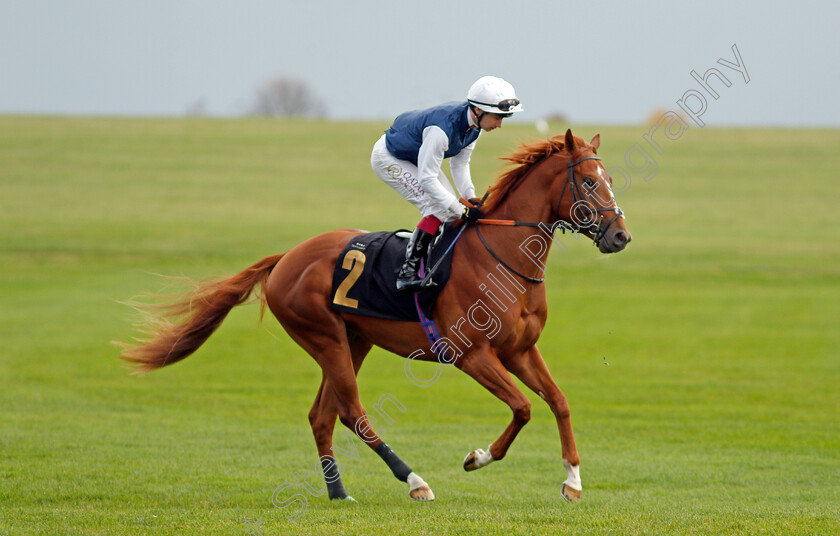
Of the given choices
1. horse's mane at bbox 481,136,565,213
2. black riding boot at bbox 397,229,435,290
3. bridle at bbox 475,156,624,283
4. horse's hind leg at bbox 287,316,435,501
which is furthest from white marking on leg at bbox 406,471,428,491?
horse's mane at bbox 481,136,565,213

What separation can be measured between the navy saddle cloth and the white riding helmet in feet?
3.04

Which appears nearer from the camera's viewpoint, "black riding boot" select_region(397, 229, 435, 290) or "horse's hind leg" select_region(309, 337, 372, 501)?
"black riding boot" select_region(397, 229, 435, 290)

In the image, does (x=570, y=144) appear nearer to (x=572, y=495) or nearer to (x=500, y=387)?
(x=500, y=387)

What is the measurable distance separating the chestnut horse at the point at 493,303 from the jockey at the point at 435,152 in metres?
0.27

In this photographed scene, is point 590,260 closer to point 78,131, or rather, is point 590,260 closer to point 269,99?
point 78,131

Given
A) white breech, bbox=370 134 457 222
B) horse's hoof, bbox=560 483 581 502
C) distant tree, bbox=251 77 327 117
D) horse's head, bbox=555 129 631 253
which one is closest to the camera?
horse's head, bbox=555 129 631 253

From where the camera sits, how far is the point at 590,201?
242 inches

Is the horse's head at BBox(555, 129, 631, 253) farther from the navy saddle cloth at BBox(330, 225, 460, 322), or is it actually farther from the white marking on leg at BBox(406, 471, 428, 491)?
the white marking on leg at BBox(406, 471, 428, 491)

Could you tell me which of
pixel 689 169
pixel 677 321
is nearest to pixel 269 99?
pixel 689 169

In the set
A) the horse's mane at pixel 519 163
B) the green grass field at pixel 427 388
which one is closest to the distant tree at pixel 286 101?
the green grass field at pixel 427 388

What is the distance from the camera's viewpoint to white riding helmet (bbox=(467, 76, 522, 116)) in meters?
6.29

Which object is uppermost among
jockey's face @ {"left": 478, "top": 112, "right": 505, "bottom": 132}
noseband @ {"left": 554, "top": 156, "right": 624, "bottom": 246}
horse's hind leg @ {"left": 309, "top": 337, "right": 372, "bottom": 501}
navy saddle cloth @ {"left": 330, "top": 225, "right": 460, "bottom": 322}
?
jockey's face @ {"left": 478, "top": 112, "right": 505, "bottom": 132}

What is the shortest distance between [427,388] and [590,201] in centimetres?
825

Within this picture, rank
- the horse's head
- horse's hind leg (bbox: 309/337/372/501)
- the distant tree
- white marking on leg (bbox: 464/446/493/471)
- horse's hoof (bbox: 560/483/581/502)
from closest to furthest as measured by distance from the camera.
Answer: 1. the horse's head
2. horse's hoof (bbox: 560/483/581/502)
3. white marking on leg (bbox: 464/446/493/471)
4. horse's hind leg (bbox: 309/337/372/501)
5. the distant tree
